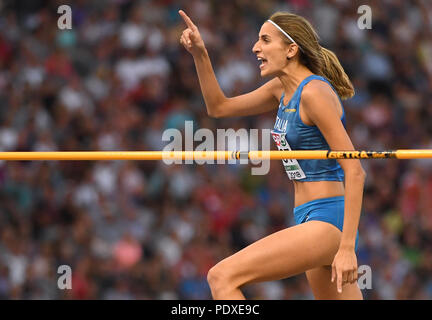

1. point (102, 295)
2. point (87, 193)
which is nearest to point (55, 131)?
point (87, 193)

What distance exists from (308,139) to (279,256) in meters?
0.76

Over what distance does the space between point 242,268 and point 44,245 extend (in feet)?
15.5

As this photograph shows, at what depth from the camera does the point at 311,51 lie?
4449 mm

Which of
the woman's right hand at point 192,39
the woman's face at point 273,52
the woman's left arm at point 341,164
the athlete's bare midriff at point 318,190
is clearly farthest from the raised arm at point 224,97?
the athlete's bare midriff at point 318,190

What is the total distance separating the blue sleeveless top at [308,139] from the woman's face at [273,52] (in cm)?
20

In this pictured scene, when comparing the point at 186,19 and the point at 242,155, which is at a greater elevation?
the point at 186,19

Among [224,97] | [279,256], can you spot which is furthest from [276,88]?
[279,256]

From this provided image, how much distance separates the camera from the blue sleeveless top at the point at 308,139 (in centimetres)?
432

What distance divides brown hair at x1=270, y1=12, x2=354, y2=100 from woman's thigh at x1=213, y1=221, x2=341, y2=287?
966 mm

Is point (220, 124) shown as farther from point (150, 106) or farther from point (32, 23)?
point (32, 23)

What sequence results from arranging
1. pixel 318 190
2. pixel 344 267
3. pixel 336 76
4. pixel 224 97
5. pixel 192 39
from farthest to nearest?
pixel 224 97
pixel 192 39
pixel 336 76
pixel 318 190
pixel 344 267

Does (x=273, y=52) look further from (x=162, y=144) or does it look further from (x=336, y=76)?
(x=162, y=144)

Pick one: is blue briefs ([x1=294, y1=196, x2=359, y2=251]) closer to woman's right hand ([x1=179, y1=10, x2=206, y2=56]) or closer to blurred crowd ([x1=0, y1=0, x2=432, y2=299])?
woman's right hand ([x1=179, y1=10, x2=206, y2=56])

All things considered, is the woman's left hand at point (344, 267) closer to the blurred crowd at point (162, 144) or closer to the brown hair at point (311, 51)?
the brown hair at point (311, 51)
